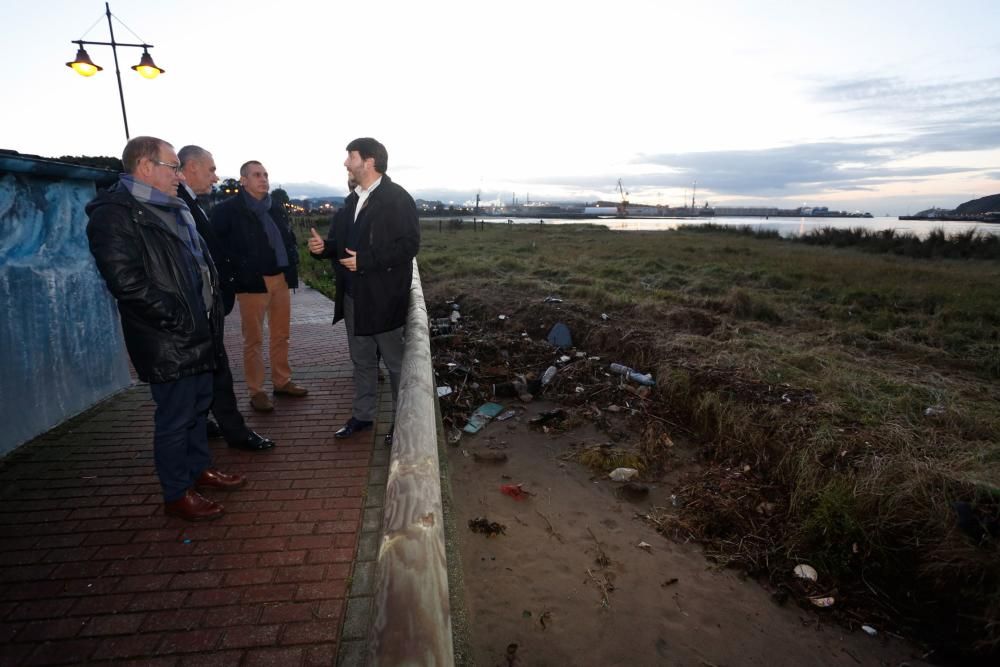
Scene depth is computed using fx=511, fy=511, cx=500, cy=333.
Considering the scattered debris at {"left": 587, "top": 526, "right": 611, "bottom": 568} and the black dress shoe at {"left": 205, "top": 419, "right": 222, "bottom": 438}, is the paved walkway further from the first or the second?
the scattered debris at {"left": 587, "top": 526, "right": 611, "bottom": 568}

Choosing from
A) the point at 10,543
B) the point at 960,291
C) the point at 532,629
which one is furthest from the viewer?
the point at 960,291

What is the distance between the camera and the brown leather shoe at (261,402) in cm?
Answer: 438

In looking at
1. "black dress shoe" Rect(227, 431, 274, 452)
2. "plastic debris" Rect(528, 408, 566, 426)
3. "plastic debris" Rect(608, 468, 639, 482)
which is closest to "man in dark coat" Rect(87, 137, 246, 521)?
"black dress shoe" Rect(227, 431, 274, 452)

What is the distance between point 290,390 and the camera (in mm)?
4754

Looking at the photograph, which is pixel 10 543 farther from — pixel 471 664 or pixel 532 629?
pixel 532 629

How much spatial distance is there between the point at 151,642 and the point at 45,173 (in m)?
3.37

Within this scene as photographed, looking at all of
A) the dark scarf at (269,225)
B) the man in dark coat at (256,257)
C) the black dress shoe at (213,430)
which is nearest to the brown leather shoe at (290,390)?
the man in dark coat at (256,257)

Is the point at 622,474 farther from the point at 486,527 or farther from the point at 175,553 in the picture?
the point at 175,553

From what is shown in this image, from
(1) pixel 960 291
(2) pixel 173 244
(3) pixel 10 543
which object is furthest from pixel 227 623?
(1) pixel 960 291

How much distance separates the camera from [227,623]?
2.21 metres

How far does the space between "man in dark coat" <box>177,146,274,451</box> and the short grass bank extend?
332 cm

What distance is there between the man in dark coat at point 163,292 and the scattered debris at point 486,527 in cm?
189

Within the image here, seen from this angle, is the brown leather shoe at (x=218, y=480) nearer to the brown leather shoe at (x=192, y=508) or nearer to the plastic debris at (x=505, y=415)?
the brown leather shoe at (x=192, y=508)

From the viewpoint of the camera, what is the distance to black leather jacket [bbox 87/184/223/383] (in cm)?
247
